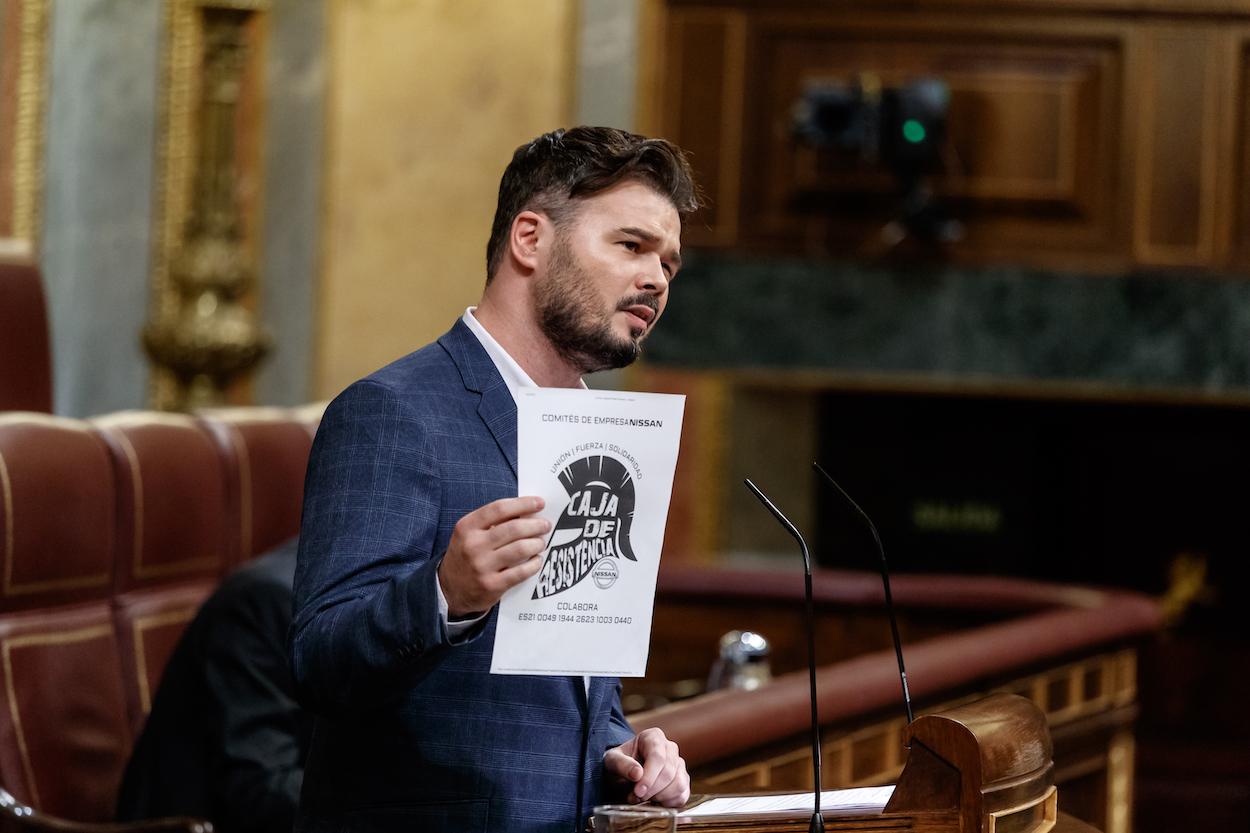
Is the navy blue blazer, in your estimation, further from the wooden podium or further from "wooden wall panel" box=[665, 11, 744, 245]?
"wooden wall panel" box=[665, 11, 744, 245]

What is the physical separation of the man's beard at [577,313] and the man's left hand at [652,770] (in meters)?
0.37

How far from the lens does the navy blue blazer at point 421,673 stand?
145 cm

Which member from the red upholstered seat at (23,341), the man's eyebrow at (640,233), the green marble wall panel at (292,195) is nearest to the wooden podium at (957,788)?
the man's eyebrow at (640,233)

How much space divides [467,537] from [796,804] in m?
0.45

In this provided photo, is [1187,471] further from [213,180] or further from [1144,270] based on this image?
[213,180]

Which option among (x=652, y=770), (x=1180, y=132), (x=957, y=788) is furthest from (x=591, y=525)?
(x=1180, y=132)

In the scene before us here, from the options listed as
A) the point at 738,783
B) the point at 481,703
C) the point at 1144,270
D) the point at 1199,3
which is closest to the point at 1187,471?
the point at 1144,270

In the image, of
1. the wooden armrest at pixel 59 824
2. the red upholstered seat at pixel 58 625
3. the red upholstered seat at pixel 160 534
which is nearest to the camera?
the wooden armrest at pixel 59 824

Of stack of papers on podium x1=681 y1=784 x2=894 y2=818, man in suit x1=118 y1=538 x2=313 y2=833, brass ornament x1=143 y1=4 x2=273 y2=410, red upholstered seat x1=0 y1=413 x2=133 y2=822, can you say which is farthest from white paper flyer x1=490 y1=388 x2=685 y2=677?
brass ornament x1=143 y1=4 x2=273 y2=410

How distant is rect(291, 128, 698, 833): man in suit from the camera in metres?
1.39

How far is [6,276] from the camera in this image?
362 cm

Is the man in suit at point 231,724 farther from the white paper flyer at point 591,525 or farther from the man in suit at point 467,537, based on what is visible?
the white paper flyer at point 591,525

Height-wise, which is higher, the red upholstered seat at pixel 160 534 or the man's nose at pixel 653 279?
the man's nose at pixel 653 279

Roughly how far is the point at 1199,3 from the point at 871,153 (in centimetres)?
136
